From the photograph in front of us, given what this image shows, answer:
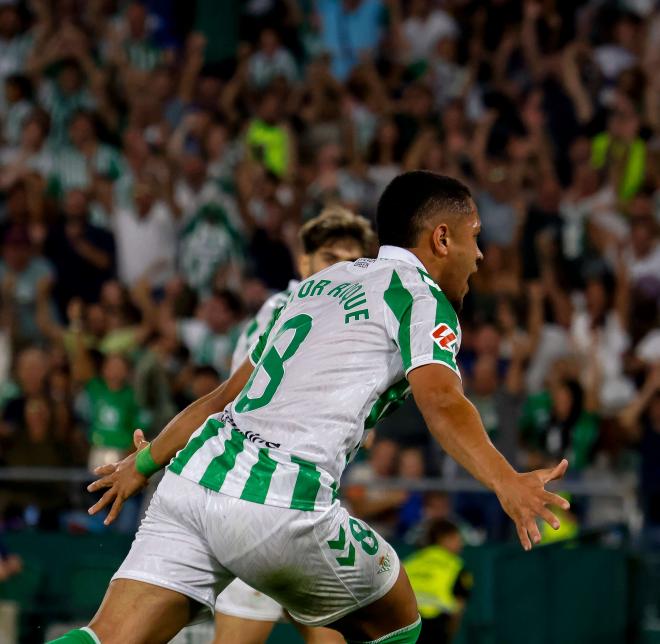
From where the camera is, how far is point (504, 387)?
11.0 meters

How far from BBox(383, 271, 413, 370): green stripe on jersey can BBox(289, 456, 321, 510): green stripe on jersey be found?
42 centimetres

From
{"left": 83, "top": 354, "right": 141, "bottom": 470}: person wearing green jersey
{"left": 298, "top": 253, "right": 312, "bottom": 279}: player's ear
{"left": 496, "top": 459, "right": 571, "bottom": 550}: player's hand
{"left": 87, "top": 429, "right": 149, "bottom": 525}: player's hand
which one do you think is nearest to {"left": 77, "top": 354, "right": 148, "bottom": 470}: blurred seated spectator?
{"left": 83, "top": 354, "right": 141, "bottom": 470}: person wearing green jersey

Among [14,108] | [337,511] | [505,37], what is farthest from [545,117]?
[337,511]

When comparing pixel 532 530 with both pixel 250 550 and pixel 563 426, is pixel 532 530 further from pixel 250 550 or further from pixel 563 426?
pixel 563 426

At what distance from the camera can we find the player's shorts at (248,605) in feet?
20.1

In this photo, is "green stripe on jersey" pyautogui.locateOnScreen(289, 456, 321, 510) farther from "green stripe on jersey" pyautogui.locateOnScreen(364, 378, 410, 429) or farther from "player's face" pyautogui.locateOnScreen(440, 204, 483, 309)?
"player's face" pyautogui.locateOnScreen(440, 204, 483, 309)

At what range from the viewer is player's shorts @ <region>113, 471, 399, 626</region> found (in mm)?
4227

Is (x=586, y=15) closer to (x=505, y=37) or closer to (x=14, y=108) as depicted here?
(x=505, y=37)

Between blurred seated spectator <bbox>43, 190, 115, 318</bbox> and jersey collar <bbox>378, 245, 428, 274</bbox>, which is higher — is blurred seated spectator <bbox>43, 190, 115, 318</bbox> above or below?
below

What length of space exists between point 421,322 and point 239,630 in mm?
2459

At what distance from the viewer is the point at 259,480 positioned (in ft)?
13.9

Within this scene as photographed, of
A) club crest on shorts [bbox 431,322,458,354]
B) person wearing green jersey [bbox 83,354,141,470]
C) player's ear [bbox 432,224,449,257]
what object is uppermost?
player's ear [bbox 432,224,449,257]

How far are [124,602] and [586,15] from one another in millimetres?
11947

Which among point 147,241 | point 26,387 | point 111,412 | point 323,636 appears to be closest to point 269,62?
point 147,241
